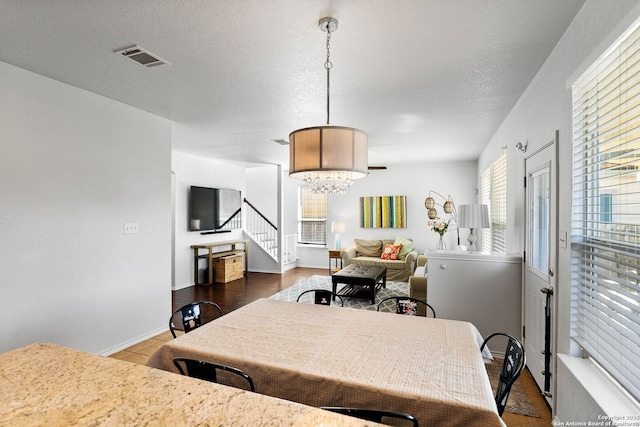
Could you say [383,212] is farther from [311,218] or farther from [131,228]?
[131,228]

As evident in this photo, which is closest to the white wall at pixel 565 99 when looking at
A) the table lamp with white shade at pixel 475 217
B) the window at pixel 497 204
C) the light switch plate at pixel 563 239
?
the light switch plate at pixel 563 239

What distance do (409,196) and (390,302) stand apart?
2999 mm

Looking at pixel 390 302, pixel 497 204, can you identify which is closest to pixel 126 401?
pixel 390 302

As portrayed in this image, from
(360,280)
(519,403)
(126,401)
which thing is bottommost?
(519,403)

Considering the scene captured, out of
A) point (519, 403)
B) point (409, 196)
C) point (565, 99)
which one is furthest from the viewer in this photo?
point (409, 196)

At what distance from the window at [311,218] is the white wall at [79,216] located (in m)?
4.64

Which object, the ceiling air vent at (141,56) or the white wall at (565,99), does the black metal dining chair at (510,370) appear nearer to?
the white wall at (565,99)

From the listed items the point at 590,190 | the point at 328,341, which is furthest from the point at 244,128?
the point at 590,190

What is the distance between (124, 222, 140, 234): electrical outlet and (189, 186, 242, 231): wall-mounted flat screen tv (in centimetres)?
274

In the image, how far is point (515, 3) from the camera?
1700mm

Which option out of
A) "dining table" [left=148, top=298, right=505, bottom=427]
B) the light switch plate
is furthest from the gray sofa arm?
the light switch plate

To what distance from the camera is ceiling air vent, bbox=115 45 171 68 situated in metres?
2.22

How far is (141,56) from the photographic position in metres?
2.31

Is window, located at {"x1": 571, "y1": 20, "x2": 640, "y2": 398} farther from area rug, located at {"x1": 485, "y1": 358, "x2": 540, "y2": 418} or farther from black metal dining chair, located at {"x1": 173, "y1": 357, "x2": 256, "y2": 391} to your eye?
black metal dining chair, located at {"x1": 173, "y1": 357, "x2": 256, "y2": 391}
